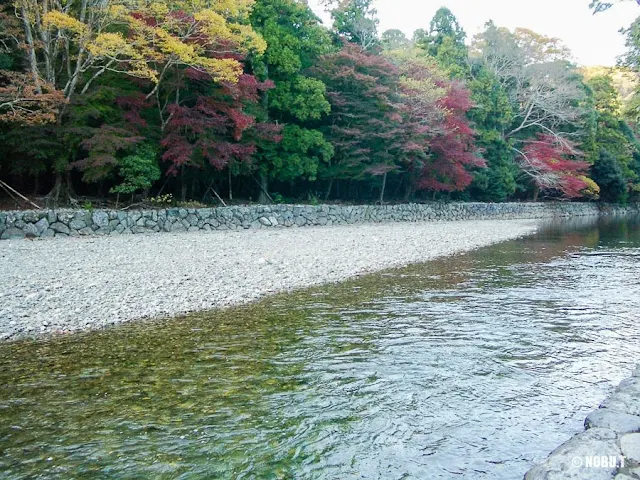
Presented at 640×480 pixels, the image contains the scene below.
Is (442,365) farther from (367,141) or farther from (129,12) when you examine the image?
(367,141)

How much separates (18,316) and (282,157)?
16.2 meters

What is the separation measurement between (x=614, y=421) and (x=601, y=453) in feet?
1.93

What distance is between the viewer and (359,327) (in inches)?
258

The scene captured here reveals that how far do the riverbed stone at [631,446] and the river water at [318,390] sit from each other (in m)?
0.56

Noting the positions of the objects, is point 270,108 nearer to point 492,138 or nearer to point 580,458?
point 492,138

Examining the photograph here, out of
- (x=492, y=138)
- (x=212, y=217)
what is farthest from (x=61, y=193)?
(x=492, y=138)

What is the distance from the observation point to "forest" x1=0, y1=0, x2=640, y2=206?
15.4m

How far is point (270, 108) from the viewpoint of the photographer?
2233cm

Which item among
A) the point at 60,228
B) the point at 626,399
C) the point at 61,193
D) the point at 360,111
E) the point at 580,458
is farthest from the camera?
the point at 360,111

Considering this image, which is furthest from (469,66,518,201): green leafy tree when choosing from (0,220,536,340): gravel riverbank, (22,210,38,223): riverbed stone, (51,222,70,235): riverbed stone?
(22,210,38,223): riverbed stone

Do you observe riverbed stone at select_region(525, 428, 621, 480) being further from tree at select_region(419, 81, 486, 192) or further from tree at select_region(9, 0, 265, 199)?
tree at select_region(419, 81, 486, 192)

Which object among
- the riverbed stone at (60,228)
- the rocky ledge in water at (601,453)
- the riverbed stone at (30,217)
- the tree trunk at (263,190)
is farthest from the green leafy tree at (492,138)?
the rocky ledge in water at (601,453)

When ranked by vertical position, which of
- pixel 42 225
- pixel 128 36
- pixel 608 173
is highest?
pixel 128 36

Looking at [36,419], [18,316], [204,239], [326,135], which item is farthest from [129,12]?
[36,419]
